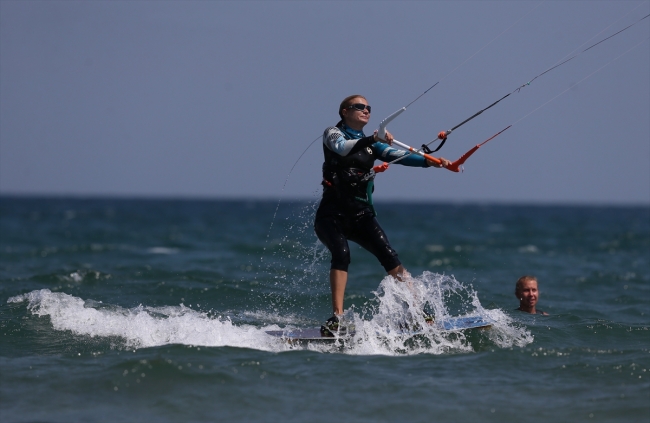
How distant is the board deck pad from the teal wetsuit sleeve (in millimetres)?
1488

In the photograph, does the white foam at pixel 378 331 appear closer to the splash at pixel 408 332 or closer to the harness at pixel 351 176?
the splash at pixel 408 332

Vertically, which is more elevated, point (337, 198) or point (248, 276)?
point (337, 198)

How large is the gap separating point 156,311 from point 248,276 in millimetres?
4835

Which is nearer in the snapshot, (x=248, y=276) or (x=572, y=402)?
(x=572, y=402)

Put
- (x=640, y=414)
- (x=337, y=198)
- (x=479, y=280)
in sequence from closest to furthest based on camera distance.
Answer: (x=640, y=414) → (x=337, y=198) → (x=479, y=280)

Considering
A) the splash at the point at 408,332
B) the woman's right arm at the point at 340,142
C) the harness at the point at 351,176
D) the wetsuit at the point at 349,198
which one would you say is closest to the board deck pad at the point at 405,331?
the splash at the point at 408,332

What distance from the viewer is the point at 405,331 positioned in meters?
7.41

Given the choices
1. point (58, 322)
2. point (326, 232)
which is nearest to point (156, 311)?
point (58, 322)

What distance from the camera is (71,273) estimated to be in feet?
47.2

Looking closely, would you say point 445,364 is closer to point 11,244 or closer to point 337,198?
point 337,198

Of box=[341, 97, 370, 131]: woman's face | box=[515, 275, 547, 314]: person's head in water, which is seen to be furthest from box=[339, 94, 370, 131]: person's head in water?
box=[515, 275, 547, 314]: person's head in water

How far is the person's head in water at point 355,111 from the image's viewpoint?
23.9 feet

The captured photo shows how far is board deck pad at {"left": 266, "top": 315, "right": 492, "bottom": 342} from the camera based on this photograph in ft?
23.9

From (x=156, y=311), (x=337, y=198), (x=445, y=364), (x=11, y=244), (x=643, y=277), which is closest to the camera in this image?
(x=445, y=364)
